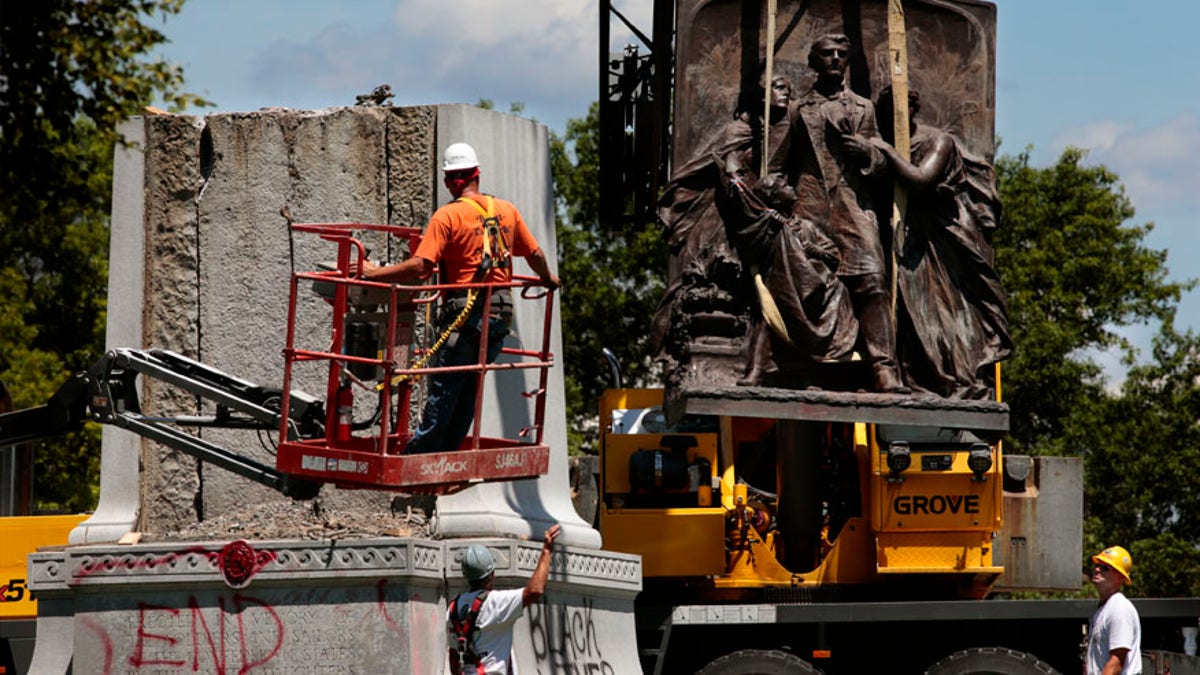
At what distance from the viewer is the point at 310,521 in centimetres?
1229

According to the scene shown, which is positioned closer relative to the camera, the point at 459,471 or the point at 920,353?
the point at 459,471

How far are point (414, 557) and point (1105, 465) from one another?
26035 millimetres

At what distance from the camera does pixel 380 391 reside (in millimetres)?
11211

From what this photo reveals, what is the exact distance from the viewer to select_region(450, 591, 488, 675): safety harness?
1045 cm

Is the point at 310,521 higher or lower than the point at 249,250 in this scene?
lower

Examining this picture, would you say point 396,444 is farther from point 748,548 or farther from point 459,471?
point 748,548

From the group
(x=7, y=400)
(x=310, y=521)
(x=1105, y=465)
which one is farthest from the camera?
(x=1105, y=465)

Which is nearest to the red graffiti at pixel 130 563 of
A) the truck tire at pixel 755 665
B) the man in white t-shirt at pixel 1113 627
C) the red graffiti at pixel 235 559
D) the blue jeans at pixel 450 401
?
the red graffiti at pixel 235 559

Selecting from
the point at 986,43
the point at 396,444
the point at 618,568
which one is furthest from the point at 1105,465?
the point at 396,444

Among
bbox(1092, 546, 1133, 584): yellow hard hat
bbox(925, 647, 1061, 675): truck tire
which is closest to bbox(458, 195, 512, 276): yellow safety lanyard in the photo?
bbox(1092, 546, 1133, 584): yellow hard hat

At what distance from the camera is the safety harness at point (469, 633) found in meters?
10.5

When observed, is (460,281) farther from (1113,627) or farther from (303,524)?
(1113,627)

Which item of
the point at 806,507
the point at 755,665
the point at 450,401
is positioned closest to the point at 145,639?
the point at 450,401

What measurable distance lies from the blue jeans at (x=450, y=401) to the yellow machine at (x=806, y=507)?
6162 millimetres
